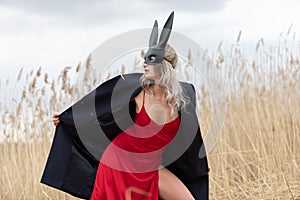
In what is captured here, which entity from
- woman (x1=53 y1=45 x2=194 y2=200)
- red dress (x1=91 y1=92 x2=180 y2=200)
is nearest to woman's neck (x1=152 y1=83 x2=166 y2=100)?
woman (x1=53 y1=45 x2=194 y2=200)

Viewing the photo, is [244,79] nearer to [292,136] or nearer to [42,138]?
[292,136]

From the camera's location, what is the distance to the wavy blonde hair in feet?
10.6

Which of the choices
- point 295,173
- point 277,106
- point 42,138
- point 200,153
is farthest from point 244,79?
point 200,153

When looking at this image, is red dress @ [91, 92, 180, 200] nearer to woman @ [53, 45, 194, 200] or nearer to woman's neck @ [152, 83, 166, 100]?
woman @ [53, 45, 194, 200]

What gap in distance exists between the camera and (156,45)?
3.33 m

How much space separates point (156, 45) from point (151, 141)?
56 centimetres

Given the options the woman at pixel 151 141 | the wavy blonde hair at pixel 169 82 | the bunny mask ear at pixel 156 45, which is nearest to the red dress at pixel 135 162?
the woman at pixel 151 141

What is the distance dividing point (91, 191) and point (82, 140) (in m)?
0.34

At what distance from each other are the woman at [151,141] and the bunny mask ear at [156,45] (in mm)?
23

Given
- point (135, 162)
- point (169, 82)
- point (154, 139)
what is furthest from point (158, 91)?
point (135, 162)

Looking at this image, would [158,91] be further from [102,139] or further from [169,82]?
[102,139]

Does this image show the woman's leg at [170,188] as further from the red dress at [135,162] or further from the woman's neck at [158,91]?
the woman's neck at [158,91]

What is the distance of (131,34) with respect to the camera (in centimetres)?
356

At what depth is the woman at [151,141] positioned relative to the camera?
3243mm
